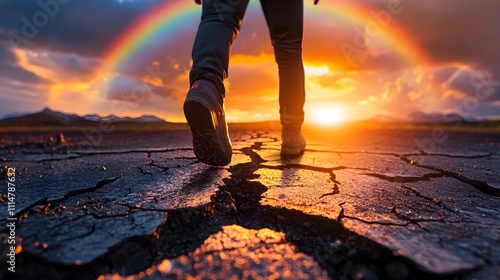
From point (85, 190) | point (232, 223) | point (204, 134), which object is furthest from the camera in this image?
point (204, 134)

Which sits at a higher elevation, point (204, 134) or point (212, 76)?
point (212, 76)

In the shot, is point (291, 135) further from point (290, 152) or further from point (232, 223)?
point (232, 223)

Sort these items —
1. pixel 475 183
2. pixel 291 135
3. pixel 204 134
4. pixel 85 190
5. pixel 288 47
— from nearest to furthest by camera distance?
1. pixel 85 190
2. pixel 204 134
3. pixel 475 183
4. pixel 288 47
5. pixel 291 135

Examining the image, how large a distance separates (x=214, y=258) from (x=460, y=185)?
1260 mm

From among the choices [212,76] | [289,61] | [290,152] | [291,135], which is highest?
[289,61]

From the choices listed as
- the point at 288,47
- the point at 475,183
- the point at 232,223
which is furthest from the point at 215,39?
the point at 475,183

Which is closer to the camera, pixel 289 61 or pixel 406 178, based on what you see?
pixel 406 178

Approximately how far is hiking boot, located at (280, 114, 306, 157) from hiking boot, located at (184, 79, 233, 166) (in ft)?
1.72

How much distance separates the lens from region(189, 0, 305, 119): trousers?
1.25 metres

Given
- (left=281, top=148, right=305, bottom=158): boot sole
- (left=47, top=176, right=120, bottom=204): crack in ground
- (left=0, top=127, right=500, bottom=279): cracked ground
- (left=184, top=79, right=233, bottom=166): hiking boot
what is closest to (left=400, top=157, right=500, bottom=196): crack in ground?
(left=0, top=127, right=500, bottom=279): cracked ground

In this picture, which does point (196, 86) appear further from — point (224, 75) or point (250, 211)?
point (250, 211)

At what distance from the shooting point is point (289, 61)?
162 cm

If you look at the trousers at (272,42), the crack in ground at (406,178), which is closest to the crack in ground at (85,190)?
the trousers at (272,42)

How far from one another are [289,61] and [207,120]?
71 cm
